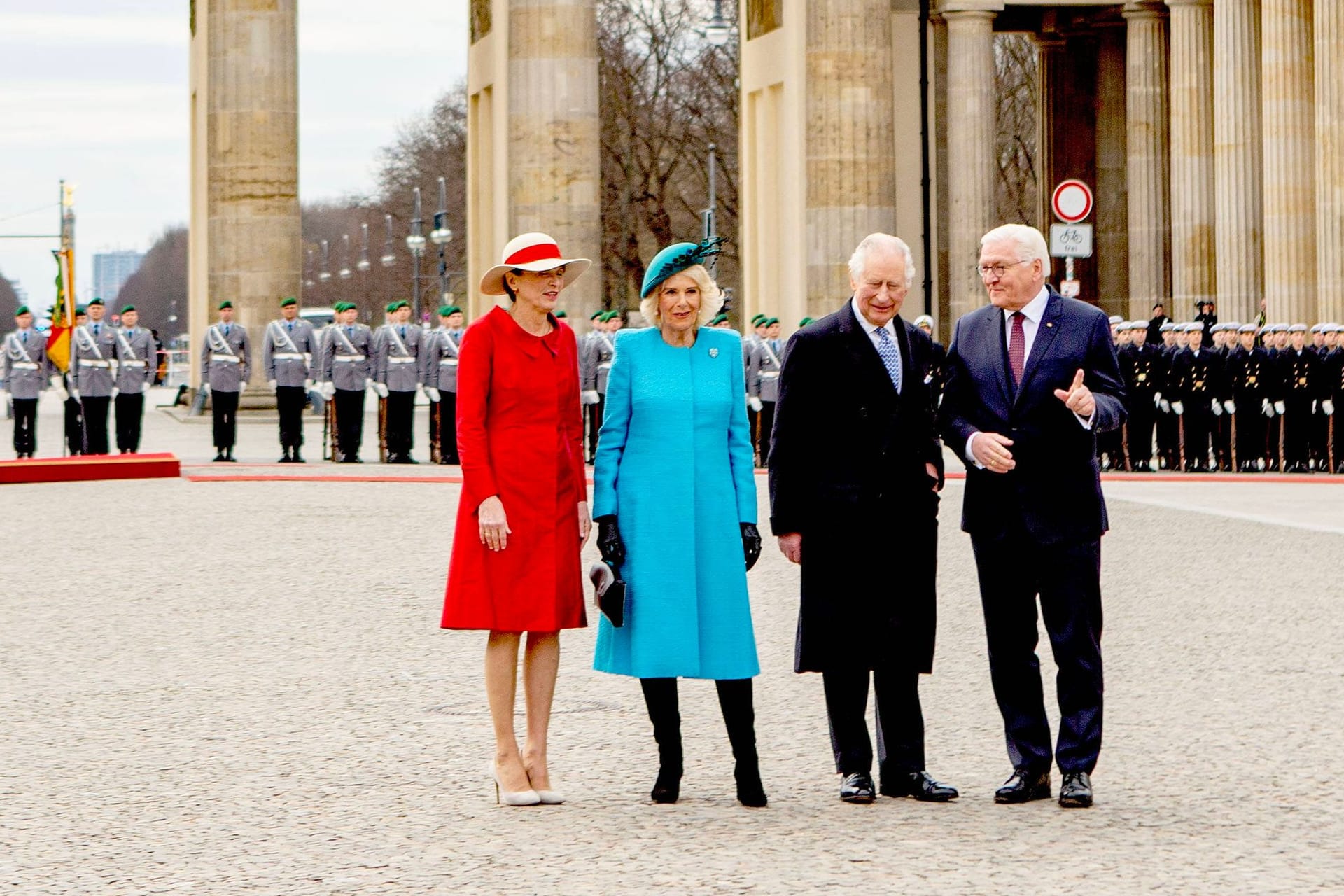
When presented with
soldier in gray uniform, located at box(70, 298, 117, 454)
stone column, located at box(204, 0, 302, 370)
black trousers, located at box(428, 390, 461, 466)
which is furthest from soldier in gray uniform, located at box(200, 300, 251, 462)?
stone column, located at box(204, 0, 302, 370)

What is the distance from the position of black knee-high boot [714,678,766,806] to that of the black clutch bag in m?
0.42

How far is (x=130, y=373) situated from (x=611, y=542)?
70.3ft

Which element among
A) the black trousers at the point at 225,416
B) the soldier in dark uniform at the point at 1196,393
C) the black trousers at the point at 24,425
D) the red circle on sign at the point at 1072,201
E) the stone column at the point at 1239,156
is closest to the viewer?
the red circle on sign at the point at 1072,201

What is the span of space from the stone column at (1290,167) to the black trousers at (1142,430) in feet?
17.1

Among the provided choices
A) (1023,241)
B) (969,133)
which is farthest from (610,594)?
(969,133)

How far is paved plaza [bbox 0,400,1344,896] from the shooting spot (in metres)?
6.96

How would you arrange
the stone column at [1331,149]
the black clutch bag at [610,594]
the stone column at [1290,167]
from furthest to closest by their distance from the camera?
the stone column at [1290,167], the stone column at [1331,149], the black clutch bag at [610,594]

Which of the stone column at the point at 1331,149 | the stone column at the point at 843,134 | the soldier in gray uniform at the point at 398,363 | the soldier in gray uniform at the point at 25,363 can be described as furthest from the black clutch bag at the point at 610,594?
the stone column at the point at 843,134

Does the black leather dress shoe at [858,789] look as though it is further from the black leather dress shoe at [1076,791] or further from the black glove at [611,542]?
the black glove at [611,542]

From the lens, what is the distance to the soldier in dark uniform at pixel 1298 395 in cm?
2811

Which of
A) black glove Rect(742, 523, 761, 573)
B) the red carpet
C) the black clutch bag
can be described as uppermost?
the red carpet

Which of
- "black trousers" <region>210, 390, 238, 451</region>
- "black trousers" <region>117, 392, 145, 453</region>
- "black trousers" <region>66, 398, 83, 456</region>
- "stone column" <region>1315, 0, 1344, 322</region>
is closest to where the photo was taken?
"black trousers" <region>210, 390, 238, 451</region>

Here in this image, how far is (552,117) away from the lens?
35.8 metres

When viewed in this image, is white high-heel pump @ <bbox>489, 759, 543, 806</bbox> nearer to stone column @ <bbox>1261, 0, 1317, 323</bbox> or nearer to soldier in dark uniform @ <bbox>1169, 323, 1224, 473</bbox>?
soldier in dark uniform @ <bbox>1169, 323, 1224, 473</bbox>
